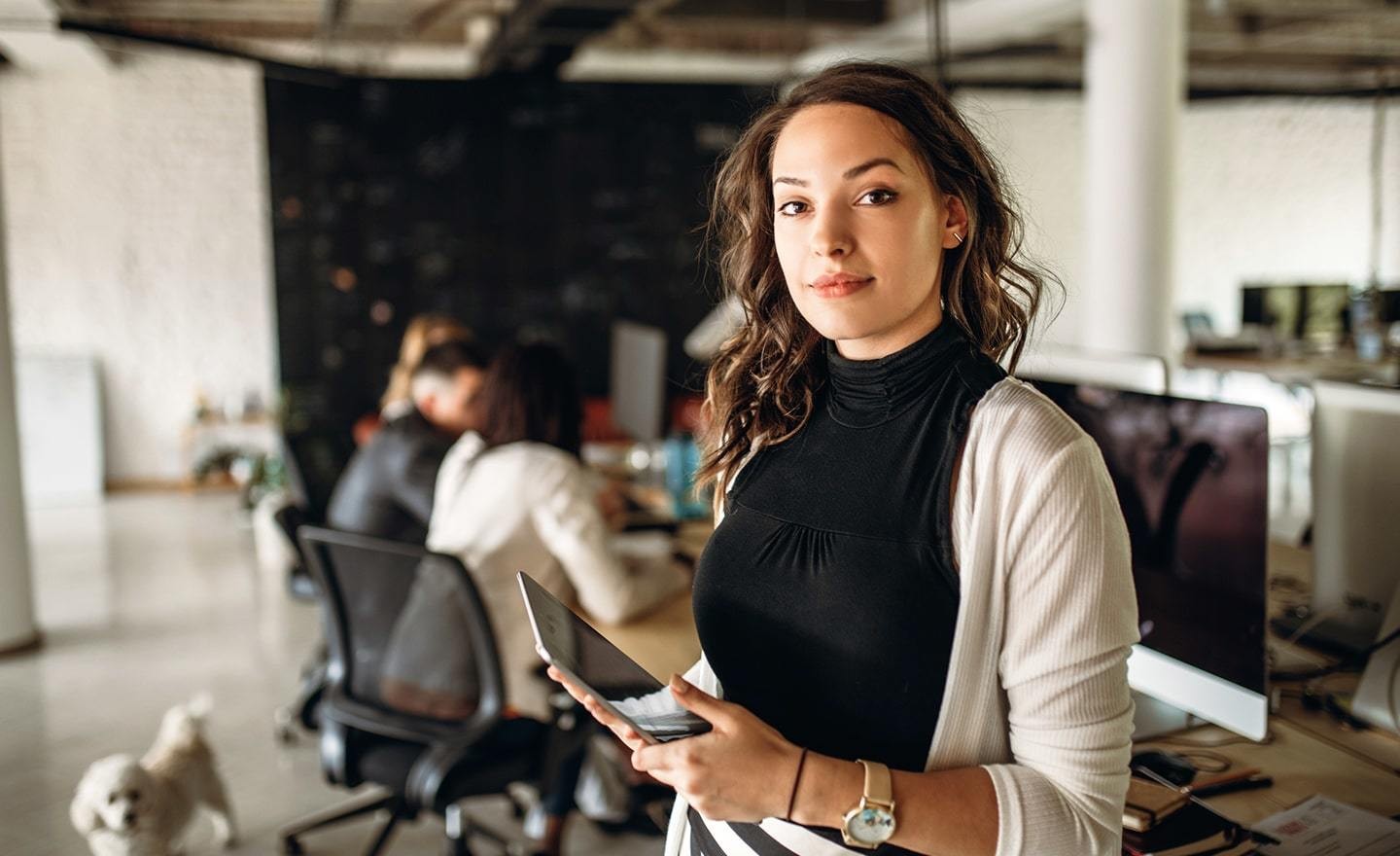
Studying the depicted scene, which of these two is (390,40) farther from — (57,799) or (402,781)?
(402,781)

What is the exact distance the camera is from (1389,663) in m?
1.83

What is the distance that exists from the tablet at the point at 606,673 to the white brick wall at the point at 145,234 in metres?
8.47

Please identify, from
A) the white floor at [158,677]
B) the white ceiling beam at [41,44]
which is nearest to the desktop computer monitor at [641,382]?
the white floor at [158,677]

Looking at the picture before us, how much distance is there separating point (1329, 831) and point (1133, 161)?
383cm

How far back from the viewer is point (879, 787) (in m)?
1.06

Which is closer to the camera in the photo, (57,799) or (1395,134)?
(57,799)

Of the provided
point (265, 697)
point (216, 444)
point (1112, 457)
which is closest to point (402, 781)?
point (1112, 457)

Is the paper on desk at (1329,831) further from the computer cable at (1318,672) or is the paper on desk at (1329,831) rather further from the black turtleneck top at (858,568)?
the black turtleneck top at (858,568)

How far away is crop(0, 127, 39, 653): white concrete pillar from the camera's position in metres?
5.12

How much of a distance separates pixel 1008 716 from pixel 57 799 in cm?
362

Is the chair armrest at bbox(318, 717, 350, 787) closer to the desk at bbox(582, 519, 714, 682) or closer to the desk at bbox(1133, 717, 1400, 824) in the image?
the desk at bbox(582, 519, 714, 682)

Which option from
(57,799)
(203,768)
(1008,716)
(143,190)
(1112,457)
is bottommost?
(57,799)

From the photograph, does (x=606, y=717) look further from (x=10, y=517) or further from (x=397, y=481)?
(x=10, y=517)

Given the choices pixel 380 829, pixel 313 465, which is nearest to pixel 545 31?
pixel 313 465
